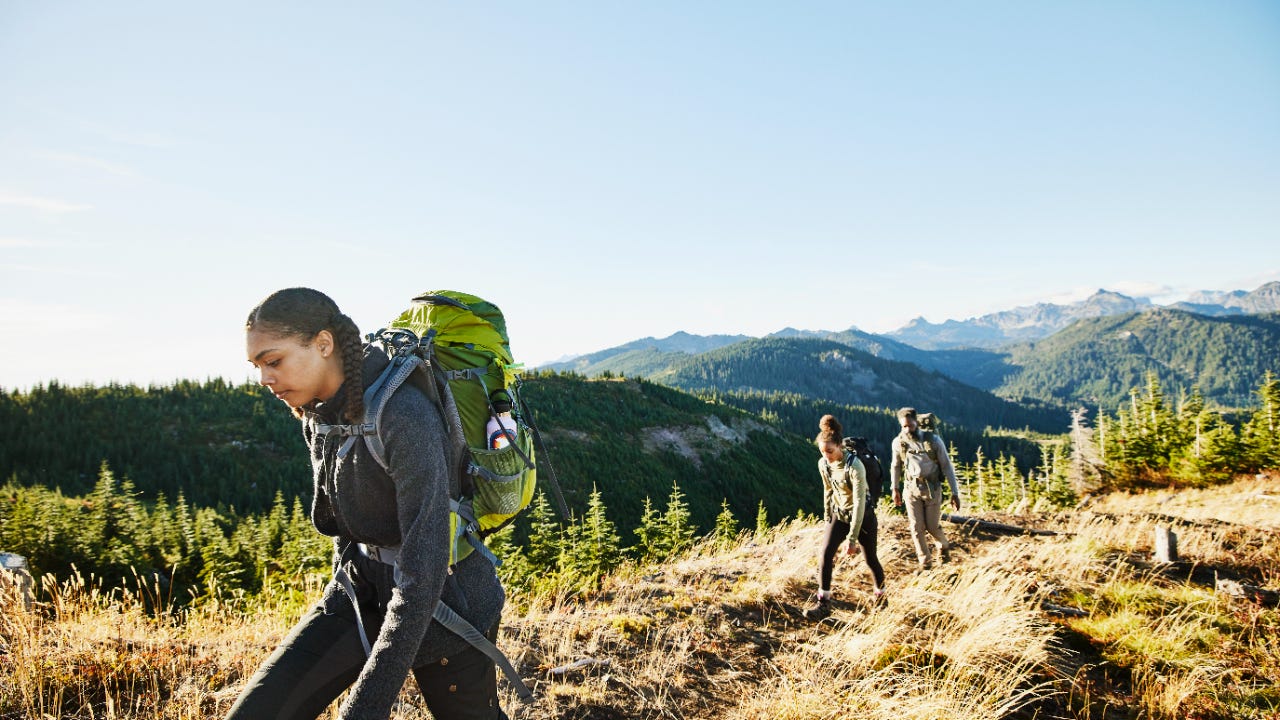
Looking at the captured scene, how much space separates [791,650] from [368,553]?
4610 millimetres

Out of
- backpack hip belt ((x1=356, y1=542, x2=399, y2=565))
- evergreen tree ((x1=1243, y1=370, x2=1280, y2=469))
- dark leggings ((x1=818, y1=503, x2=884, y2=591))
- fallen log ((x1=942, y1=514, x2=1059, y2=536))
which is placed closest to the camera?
backpack hip belt ((x1=356, y1=542, x2=399, y2=565))

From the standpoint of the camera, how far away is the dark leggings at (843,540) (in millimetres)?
6719

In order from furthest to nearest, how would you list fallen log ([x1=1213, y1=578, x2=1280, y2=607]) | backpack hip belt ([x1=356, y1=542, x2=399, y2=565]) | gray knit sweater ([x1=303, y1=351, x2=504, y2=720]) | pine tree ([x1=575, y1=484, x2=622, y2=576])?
pine tree ([x1=575, y1=484, x2=622, y2=576]) < fallen log ([x1=1213, y1=578, x2=1280, y2=607]) < backpack hip belt ([x1=356, y1=542, x2=399, y2=565]) < gray knit sweater ([x1=303, y1=351, x2=504, y2=720])

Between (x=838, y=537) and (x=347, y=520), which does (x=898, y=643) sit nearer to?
(x=838, y=537)

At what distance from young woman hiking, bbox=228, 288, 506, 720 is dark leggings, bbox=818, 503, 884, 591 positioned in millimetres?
5277

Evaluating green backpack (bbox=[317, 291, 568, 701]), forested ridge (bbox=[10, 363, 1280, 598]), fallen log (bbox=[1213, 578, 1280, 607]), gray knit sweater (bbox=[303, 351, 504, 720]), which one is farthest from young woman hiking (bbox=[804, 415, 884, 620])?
gray knit sweater (bbox=[303, 351, 504, 720])

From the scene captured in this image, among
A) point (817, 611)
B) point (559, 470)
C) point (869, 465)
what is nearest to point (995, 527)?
point (869, 465)

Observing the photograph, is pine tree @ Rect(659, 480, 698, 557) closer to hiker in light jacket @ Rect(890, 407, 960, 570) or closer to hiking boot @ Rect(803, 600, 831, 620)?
hiker in light jacket @ Rect(890, 407, 960, 570)

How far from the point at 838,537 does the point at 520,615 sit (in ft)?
12.3

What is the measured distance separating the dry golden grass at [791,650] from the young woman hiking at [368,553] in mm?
2122

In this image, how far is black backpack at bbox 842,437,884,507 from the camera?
22.4 feet

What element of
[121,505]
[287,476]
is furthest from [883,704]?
[287,476]

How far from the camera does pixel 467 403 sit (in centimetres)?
221

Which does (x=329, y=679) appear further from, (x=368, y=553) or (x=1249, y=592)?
(x=1249, y=592)
